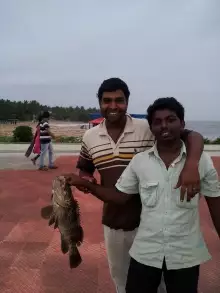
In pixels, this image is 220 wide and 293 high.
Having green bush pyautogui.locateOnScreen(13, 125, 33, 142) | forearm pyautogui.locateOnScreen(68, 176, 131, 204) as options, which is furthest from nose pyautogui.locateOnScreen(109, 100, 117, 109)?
green bush pyautogui.locateOnScreen(13, 125, 33, 142)

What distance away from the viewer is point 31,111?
3135 inches

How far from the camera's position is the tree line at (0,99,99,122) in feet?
239

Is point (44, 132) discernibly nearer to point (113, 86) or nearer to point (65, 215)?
point (113, 86)

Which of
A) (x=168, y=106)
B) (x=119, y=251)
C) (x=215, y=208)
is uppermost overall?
(x=168, y=106)

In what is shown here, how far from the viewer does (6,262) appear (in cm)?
386

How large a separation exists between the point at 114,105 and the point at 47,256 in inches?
97.9

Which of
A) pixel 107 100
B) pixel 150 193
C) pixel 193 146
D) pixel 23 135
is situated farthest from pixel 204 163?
pixel 23 135

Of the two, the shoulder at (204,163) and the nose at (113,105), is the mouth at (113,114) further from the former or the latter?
the shoulder at (204,163)

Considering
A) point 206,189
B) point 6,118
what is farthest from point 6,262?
point 6,118

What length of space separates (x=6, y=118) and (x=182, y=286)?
73.7 meters

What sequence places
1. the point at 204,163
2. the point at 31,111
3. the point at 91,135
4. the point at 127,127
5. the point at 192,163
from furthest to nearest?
the point at 31,111, the point at 91,135, the point at 127,127, the point at 204,163, the point at 192,163

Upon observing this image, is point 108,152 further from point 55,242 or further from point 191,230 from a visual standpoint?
point 55,242

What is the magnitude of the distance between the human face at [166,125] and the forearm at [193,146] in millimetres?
101

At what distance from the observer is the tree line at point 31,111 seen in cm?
7281
